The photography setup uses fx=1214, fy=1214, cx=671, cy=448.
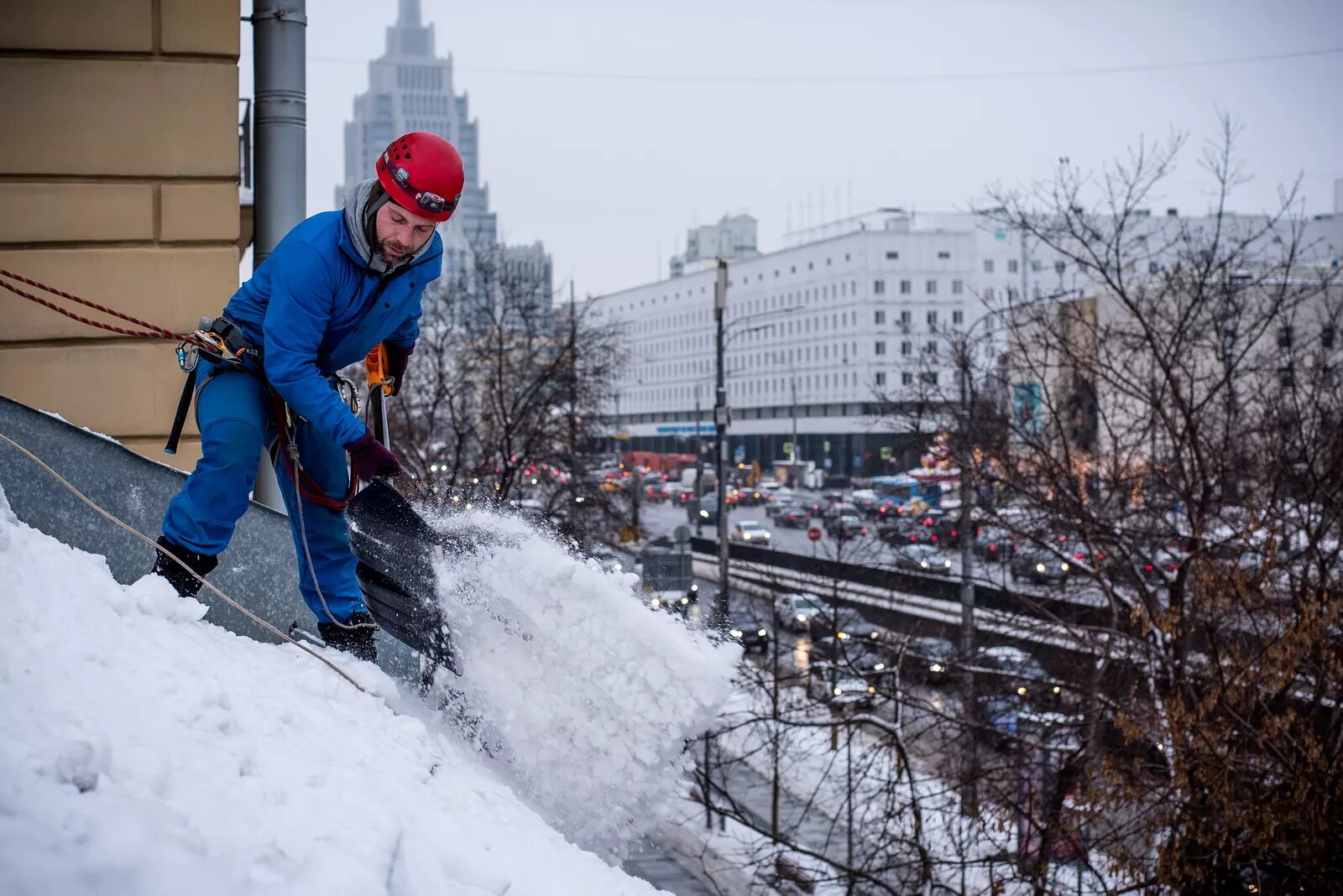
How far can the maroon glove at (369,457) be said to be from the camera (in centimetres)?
399

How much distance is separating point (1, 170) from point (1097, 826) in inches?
428

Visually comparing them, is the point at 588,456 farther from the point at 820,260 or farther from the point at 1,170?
the point at 820,260

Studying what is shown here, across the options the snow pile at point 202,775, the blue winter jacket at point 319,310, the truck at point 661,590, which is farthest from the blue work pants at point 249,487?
the truck at point 661,590

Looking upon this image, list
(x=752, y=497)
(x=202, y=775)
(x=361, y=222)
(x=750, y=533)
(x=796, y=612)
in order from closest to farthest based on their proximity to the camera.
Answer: (x=202, y=775) → (x=361, y=222) → (x=796, y=612) → (x=750, y=533) → (x=752, y=497)

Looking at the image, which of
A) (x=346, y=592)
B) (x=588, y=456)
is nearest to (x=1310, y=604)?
(x=346, y=592)

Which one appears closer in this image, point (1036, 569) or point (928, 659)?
point (928, 659)

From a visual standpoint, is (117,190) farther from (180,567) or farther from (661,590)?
(661,590)

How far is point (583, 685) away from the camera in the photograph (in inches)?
151

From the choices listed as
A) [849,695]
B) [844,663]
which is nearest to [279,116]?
[849,695]

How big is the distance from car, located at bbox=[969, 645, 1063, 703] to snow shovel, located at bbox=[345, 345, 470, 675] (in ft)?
33.6

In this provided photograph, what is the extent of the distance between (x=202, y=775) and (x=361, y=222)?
2089 mm

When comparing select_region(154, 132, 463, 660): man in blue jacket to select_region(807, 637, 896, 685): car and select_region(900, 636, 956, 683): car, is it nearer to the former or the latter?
select_region(807, 637, 896, 685): car

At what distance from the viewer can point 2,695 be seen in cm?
232

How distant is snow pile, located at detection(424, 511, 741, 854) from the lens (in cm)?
377
